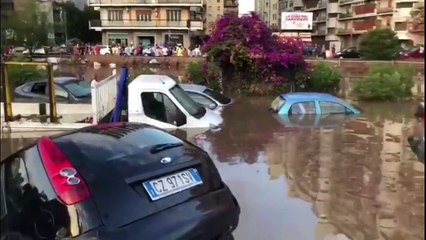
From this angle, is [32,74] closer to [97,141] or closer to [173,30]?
[97,141]

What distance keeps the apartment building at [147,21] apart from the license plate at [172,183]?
176 feet

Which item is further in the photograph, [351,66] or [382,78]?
[351,66]

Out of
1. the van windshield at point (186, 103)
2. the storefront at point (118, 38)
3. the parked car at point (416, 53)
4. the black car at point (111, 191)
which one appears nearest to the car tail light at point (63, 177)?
the black car at point (111, 191)

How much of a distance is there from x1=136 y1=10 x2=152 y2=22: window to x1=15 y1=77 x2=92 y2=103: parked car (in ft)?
149

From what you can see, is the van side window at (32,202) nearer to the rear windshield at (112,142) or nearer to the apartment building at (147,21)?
the rear windshield at (112,142)

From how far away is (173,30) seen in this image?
189 feet

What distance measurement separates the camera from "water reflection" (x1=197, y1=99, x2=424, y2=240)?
5.84m

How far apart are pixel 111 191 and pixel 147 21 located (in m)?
55.1

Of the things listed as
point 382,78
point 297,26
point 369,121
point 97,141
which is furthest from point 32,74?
point 297,26

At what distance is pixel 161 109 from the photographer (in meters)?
9.79

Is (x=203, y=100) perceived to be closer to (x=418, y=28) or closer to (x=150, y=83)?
(x=150, y=83)

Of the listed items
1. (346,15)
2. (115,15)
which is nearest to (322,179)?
(346,15)

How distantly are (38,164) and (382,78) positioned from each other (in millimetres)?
17069

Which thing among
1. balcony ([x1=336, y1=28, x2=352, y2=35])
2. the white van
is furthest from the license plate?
balcony ([x1=336, y1=28, x2=352, y2=35])
